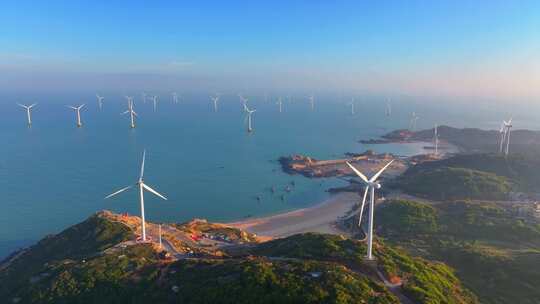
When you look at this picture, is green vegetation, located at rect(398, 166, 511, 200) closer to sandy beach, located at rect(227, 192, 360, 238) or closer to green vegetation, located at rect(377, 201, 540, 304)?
green vegetation, located at rect(377, 201, 540, 304)

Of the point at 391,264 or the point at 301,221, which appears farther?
the point at 301,221

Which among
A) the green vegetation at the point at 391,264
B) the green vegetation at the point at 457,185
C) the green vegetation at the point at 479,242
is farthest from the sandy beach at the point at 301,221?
the green vegetation at the point at 391,264

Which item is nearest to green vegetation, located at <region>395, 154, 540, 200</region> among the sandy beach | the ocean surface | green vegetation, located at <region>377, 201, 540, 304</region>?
green vegetation, located at <region>377, 201, 540, 304</region>

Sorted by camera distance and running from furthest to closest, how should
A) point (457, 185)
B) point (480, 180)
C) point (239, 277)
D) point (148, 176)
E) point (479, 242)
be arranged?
point (148, 176)
point (457, 185)
point (480, 180)
point (479, 242)
point (239, 277)

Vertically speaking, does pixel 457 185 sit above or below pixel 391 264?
below

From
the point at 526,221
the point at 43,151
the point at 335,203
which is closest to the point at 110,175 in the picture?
the point at 43,151

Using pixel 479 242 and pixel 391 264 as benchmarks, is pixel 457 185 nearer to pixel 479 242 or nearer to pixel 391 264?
Result: pixel 479 242

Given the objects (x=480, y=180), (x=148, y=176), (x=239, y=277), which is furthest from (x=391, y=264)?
(x=148, y=176)
